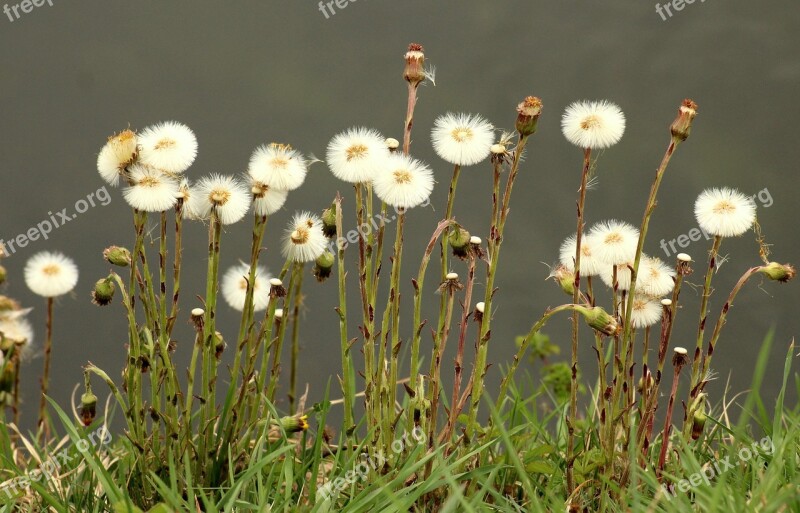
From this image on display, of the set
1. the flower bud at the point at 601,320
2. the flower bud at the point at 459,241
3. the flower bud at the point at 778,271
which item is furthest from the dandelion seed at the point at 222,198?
the flower bud at the point at 778,271

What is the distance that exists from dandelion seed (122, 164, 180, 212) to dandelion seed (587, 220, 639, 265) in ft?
2.09

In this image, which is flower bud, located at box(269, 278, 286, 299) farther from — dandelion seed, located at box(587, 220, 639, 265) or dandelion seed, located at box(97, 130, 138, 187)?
dandelion seed, located at box(587, 220, 639, 265)

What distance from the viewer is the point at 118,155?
1393 millimetres

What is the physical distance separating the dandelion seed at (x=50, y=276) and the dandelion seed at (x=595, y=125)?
1104 millimetres

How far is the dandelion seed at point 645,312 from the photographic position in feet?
4.84

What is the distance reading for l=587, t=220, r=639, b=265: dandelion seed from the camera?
55.2 inches

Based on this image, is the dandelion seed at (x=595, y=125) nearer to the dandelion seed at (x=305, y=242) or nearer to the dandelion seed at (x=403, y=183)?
the dandelion seed at (x=403, y=183)

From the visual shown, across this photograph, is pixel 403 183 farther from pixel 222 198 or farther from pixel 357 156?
pixel 222 198

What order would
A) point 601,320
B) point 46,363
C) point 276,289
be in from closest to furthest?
point 601,320 → point 276,289 → point 46,363

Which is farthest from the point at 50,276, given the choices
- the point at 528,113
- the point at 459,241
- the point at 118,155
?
the point at 528,113

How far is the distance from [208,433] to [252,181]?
1.42ft

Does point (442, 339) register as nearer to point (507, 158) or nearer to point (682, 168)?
point (507, 158)

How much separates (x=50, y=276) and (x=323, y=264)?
742mm

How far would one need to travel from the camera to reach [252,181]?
146 centimetres
